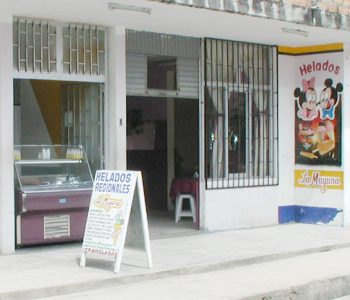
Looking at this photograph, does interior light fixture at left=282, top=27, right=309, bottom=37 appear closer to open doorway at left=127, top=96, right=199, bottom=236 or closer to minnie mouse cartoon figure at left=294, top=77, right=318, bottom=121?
minnie mouse cartoon figure at left=294, top=77, right=318, bottom=121

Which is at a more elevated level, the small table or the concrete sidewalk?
the small table

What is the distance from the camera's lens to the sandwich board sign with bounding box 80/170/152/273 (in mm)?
8156

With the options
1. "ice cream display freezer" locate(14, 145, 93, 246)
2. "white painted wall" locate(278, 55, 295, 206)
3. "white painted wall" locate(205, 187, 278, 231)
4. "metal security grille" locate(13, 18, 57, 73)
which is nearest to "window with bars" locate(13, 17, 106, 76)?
"metal security grille" locate(13, 18, 57, 73)

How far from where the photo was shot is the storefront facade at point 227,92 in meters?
10.3

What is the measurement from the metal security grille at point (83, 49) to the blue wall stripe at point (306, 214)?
15.0 ft

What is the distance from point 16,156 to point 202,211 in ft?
11.5

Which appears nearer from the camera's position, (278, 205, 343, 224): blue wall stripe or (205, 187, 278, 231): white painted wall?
(205, 187, 278, 231): white painted wall

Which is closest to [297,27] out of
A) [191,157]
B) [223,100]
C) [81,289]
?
[223,100]

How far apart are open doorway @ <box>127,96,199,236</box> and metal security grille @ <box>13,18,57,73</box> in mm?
4104

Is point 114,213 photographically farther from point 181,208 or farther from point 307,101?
point 307,101

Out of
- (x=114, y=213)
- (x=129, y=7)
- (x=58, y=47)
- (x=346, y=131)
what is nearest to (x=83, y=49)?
(x=58, y=47)

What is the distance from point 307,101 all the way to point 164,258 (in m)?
5.09

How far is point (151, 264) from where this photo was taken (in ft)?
28.1

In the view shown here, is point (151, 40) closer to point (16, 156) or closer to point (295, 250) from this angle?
point (16, 156)
